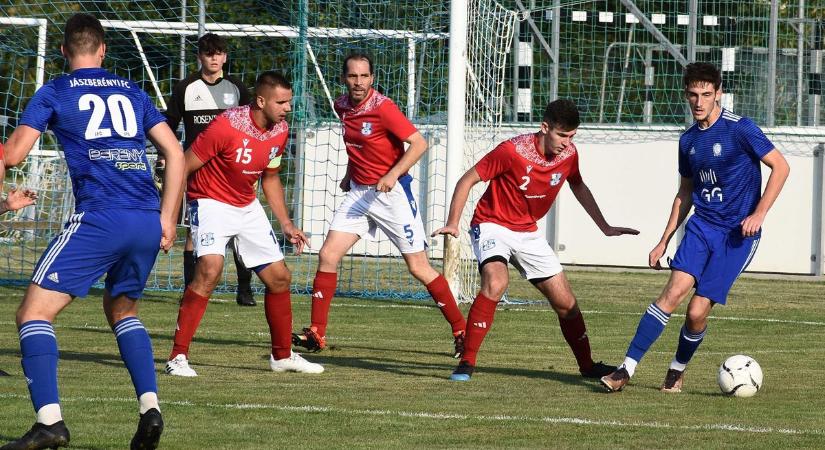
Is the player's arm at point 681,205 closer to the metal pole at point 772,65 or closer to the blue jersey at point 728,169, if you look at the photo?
the blue jersey at point 728,169

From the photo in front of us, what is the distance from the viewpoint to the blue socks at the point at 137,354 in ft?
20.2

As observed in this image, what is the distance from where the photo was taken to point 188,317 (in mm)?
8867

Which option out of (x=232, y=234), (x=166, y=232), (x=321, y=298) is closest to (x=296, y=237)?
(x=232, y=234)

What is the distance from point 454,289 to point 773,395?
5.85m

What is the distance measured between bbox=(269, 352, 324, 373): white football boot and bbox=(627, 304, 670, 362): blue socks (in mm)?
2061

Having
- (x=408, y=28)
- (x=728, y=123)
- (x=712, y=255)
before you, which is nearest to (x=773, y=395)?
(x=712, y=255)

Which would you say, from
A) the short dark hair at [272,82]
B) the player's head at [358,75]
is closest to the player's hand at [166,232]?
the short dark hair at [272,82]

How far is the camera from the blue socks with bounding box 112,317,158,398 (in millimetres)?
6163

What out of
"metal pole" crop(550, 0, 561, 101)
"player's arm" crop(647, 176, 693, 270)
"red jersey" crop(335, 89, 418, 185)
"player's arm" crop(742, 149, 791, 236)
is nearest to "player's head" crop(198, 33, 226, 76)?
"red jersey" crop(335, 89, 418, 185)

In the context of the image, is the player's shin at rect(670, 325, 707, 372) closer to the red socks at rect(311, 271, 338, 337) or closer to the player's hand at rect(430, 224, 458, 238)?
the player's hand at rect(430, 224, 458, 238)

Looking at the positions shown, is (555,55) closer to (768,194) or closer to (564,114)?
(564,114)

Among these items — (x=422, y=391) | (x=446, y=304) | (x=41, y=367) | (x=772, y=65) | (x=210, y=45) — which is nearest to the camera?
(x=41, y=367)

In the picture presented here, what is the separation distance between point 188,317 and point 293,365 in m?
0.75

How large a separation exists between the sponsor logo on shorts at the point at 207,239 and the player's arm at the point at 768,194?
3.34 meters
